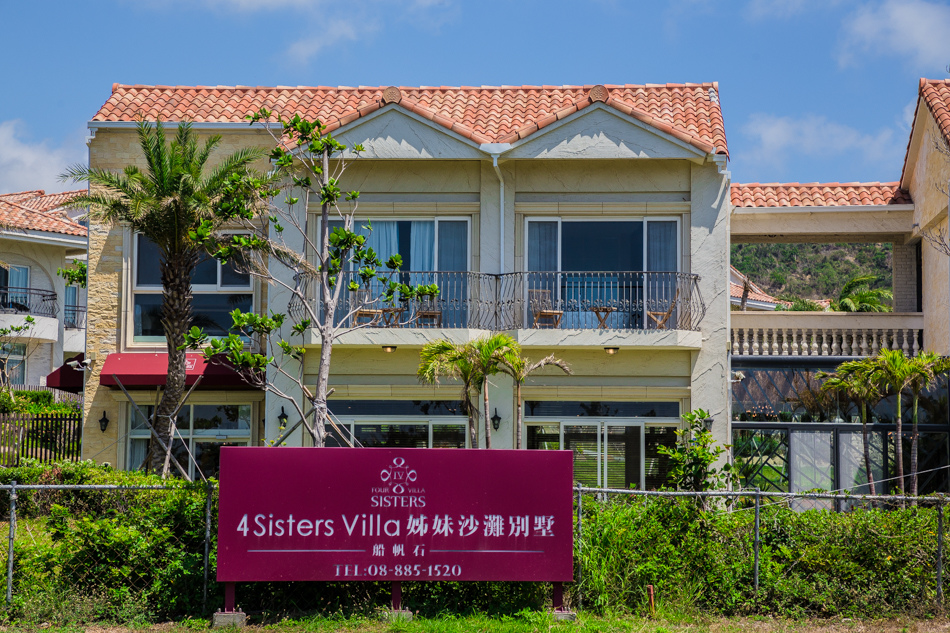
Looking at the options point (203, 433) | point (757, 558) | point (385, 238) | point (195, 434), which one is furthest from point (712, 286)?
point (195, 434)

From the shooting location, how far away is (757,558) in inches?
400

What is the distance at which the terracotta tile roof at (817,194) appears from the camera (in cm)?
2025

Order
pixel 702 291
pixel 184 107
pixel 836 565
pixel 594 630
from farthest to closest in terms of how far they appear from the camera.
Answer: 1. pixel 184 107
2. pixel 702 291
3. pixel 836 565
4. pixel 594 630

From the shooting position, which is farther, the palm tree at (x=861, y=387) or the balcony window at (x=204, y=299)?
the balcony window at (x=204, y=299)

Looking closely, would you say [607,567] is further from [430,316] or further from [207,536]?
[430,316]

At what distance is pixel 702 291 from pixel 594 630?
31.2ft

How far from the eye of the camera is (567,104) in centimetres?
1942

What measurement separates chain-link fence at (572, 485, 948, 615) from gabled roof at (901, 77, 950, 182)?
928cm

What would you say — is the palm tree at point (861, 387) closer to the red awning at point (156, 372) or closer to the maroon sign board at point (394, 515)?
the maroon sign board at point (394, 515)

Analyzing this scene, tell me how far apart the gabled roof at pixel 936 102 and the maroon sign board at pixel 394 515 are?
11.5 m

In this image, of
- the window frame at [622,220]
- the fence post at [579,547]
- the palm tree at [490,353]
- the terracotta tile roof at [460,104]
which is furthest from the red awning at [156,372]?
the fence post at [579,547]

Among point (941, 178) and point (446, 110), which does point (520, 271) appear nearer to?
point (446, 110)

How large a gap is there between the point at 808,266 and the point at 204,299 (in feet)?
181

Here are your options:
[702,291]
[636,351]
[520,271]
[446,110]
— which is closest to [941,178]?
[702,291]
